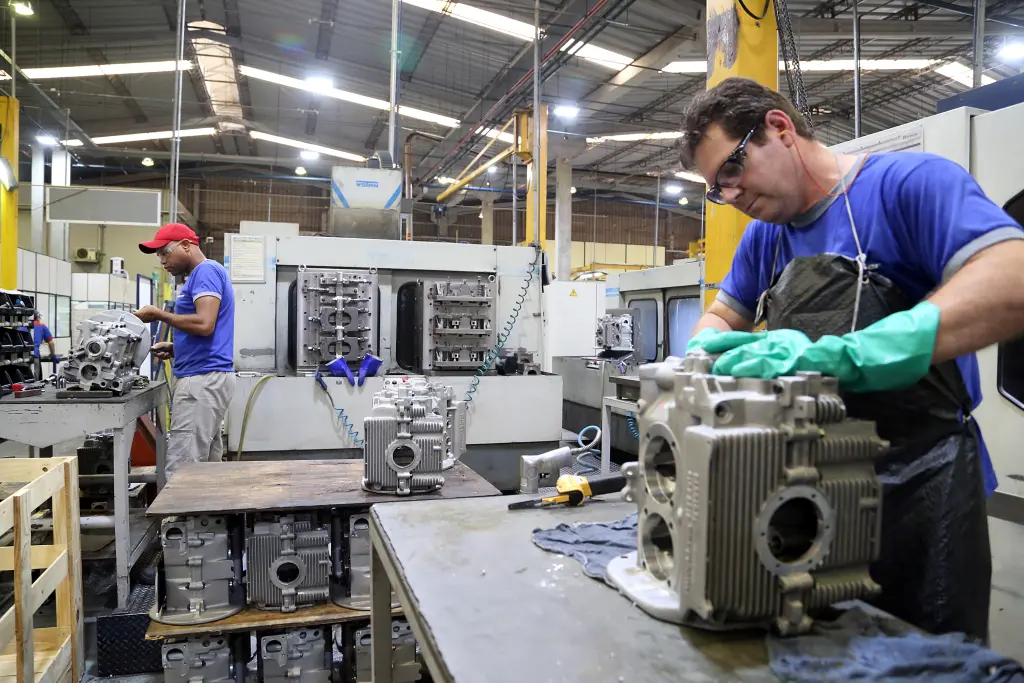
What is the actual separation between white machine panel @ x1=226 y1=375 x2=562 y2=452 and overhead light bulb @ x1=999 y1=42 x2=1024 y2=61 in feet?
14.4

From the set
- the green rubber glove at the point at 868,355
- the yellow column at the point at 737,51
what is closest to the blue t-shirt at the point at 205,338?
the yellow column at the point at 737,51

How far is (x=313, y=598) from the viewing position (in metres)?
2.12

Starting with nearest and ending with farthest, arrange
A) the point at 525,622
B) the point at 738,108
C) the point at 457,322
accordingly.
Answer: the point at 525,622 < the point at 738,108 < the point at 457,322

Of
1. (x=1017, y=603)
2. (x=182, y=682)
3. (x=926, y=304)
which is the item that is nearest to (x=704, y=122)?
(x=926, y=304)

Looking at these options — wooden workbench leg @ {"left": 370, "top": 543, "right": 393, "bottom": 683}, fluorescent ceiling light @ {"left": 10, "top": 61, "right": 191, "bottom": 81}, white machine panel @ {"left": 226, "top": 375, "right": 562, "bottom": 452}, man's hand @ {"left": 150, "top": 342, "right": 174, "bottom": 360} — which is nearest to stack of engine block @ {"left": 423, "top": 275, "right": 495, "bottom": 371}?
white machine panel @ {"left": 226, "top": 375, "right": 562, "bottom": 452}

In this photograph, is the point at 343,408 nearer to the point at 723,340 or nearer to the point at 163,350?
the point at 163,350

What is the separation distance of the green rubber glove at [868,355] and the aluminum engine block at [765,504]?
1.2 inches

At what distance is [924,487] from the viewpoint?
3.08 feet

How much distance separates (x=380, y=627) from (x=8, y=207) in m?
7.37

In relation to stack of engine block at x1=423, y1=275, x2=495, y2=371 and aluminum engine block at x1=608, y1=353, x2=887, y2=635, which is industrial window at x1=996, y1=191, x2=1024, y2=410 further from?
stack of engine block at x1=423, y1=275, x2=495, y2=371

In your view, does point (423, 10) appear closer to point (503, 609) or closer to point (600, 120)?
point (600, 120)

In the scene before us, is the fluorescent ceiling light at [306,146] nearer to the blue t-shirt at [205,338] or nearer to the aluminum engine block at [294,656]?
the blue t-shirt at [205,338]

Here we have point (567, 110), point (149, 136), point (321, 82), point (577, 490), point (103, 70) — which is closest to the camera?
point (577, 490)

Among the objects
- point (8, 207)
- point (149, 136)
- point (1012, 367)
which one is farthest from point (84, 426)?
point (149, 136)
